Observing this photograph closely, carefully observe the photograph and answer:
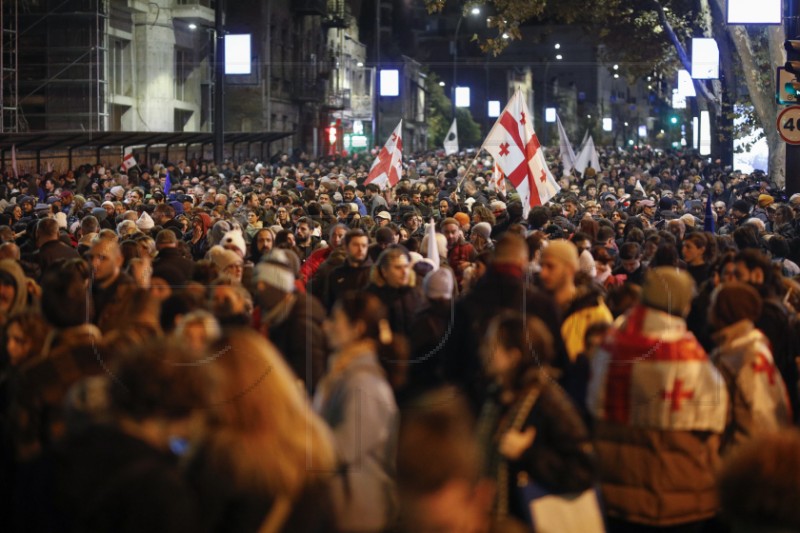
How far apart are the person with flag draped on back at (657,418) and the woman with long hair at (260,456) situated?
174cm

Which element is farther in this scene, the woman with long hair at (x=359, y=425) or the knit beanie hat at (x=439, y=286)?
the knit beanie hat at (x=439, y=286)

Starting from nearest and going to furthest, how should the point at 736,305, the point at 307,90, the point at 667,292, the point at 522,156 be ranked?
1. the point at 667,292
2. the point at 736,305
3. the point at 522,156
4. the point at 307,90

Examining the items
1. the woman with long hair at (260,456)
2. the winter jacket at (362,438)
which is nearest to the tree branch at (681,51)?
the winter jacket at (362,438)

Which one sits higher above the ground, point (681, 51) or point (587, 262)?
point (681, 51)

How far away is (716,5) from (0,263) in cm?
2582

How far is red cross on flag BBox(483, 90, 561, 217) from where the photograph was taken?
16828 millimetres

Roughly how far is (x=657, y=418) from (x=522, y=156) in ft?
39.2

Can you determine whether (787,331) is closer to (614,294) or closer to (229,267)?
(614,294)

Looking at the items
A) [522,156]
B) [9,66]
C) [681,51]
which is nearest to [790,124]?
[522,156]

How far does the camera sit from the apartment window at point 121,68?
4209cm

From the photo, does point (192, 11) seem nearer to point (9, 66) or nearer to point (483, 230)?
point (9, 66)

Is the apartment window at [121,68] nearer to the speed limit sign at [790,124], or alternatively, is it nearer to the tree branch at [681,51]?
the tree branch at [681,51]

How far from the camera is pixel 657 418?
551 cm

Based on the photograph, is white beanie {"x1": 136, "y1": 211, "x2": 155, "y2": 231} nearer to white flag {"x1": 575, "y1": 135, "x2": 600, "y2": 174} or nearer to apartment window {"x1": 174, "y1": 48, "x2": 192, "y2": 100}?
white flag {"x1": 575, "y1": 135, "x2": 600, "y2": 174}
